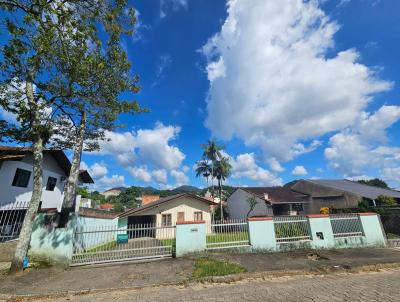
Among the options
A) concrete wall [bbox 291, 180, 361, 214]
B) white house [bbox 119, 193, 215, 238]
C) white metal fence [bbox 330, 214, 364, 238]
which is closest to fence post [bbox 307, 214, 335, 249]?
white metal fence [bbox 330, 214, 364, 238]

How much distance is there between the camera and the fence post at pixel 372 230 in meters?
11.5

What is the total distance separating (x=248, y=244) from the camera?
408 inches

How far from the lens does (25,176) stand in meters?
15.3

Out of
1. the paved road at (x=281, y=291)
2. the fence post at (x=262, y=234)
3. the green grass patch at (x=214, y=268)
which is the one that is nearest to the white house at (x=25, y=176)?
the paved road at (x=281, y=291)

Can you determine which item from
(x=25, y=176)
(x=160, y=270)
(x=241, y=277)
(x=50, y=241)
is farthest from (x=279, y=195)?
(x=25, y=176)

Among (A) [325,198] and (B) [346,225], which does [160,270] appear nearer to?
(B) [346,225]

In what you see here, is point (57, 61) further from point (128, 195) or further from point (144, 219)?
point (128, 195)

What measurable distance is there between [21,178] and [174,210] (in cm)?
1390

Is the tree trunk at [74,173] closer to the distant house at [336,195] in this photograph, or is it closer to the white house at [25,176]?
the white house at [25,176]

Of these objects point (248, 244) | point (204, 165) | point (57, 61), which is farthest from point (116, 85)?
point (204, 165)

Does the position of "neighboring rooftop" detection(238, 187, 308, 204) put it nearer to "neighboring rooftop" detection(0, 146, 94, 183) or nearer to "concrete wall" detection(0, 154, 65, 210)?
"neighboring rooftop" detection(0, 146, 94, 183)

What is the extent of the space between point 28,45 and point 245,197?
28.6 meters

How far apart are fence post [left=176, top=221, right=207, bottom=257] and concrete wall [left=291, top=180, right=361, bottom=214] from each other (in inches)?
924

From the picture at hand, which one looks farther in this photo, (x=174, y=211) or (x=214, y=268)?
(x=174, y=211)
